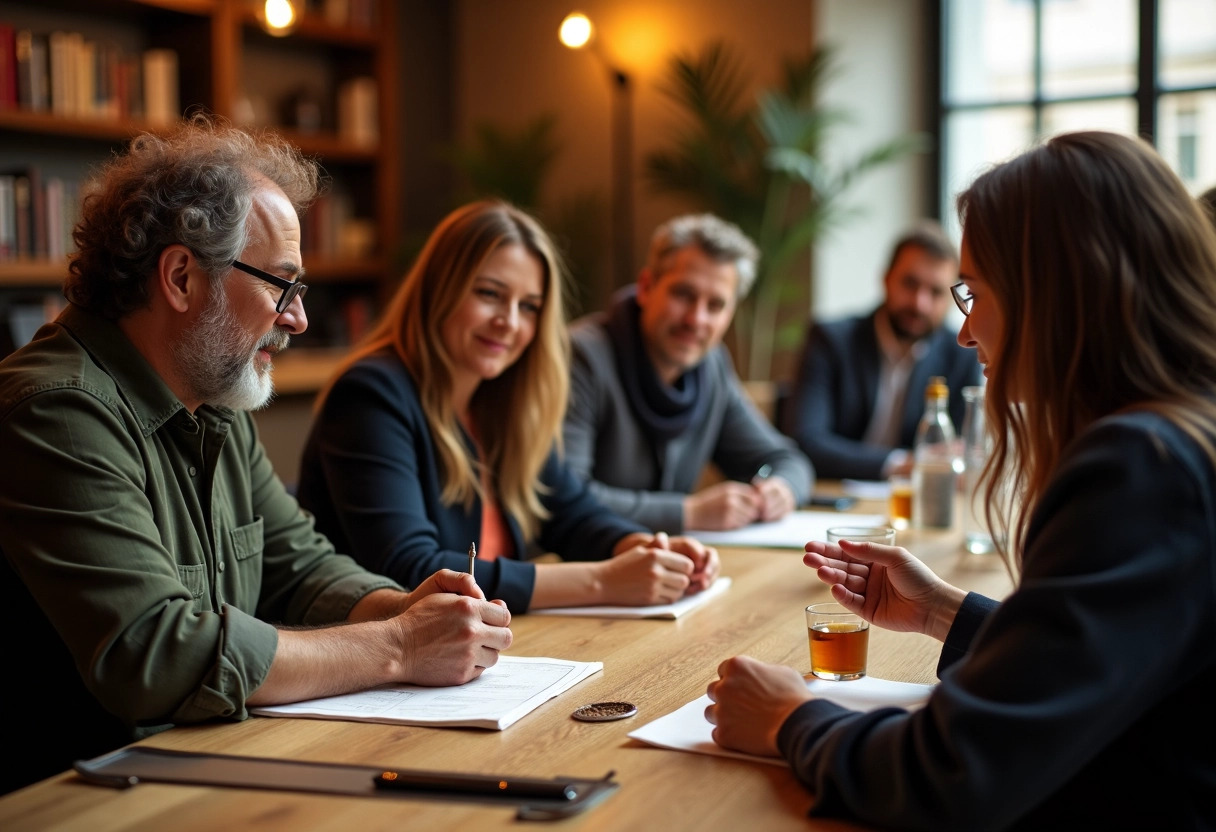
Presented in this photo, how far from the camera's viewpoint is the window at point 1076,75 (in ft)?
16.2

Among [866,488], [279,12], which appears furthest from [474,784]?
[279,12]

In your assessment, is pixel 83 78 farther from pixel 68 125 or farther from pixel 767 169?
pixel 767 169

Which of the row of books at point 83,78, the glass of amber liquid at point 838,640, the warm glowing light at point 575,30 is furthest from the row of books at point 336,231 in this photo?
the glass of amber liquid at point 838,640

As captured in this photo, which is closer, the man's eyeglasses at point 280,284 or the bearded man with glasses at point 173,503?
the bearded man with glasses at point 173,503

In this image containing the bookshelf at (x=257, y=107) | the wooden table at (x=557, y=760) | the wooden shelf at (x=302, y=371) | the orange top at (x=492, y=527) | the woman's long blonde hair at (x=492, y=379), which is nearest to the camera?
the wooden table at (x=557, y=760)

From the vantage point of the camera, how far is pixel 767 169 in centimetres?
502

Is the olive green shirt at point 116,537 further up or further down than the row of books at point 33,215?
further down

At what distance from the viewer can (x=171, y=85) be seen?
4816 millimetres

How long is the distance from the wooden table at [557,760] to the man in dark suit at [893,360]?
227 cm

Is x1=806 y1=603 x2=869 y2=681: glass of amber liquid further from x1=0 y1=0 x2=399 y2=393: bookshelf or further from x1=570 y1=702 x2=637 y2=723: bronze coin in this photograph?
x1=0 y1=0 x2=399 y2=393: bookshelf

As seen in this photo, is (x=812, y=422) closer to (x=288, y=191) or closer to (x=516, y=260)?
(x=516, y=260)

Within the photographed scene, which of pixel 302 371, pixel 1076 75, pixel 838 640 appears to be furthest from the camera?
pixel 1076 75

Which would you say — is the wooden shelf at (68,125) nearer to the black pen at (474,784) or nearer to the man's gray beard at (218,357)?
the man's gray beard at (218,357)

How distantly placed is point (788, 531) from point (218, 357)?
1.35 meters
